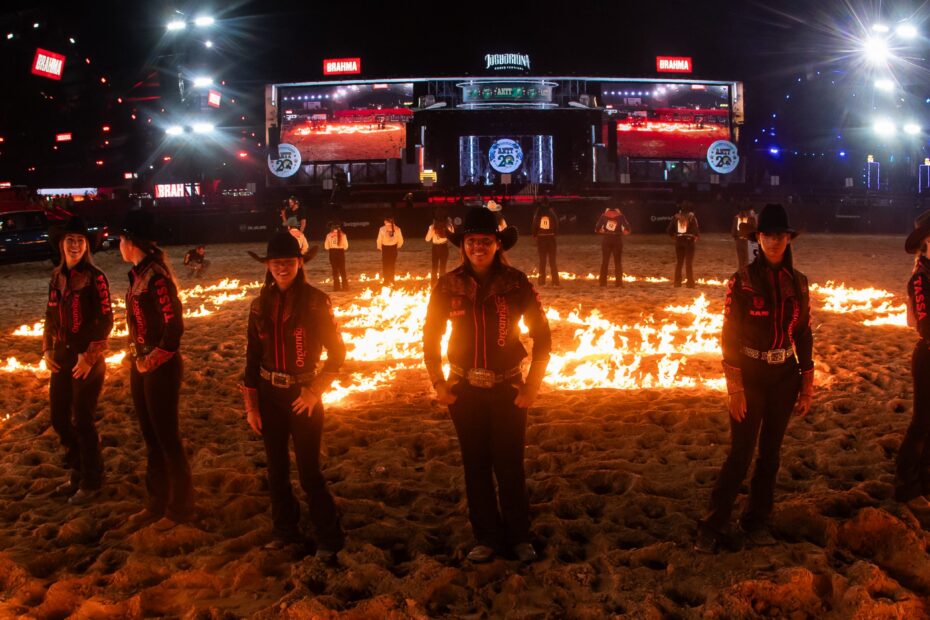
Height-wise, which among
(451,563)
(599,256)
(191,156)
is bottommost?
(451,563)

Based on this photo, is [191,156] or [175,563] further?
[191,156]

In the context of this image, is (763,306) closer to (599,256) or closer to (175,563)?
(175,563)

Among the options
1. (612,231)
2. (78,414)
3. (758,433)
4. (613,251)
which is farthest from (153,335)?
(613,251)

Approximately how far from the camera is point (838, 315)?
12.5m

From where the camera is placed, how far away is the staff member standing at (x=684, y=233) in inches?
594

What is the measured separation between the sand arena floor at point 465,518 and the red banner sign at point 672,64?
39085 mm

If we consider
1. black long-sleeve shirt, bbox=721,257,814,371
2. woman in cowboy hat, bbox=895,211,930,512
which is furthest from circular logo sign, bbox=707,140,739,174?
black long-sleeve shirt, bbox=721,257,814,371

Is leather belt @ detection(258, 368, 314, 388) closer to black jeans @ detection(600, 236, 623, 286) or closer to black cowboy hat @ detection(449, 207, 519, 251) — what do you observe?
black cowboy hat @ detection(449, 207, 519, 251)

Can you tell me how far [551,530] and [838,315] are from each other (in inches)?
383

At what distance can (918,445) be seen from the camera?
4930 millimetres

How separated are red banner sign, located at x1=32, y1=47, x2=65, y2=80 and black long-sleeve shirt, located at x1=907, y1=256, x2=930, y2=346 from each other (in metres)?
50.9

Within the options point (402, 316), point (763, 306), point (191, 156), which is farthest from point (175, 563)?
point (191, 156)

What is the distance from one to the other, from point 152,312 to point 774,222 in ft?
12.9

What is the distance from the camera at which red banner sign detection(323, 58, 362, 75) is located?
42.6 m
